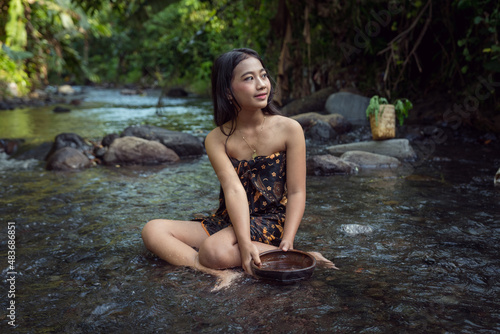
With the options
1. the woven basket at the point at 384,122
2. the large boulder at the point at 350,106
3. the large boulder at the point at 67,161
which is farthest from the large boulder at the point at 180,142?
the large boulder at the point at 350,106

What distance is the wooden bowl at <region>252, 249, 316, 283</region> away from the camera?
8.01 ft

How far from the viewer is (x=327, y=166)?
5.53 m

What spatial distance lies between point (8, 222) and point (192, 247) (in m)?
1.70

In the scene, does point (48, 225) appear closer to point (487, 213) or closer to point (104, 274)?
point (104, 274)

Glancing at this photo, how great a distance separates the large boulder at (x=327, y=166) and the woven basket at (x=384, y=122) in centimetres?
100

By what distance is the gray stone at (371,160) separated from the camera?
5.87 m

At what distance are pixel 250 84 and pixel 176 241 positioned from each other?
1.03 metres

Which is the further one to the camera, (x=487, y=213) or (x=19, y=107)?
(x=19, y=107)

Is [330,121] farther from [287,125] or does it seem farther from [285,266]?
[285,266]

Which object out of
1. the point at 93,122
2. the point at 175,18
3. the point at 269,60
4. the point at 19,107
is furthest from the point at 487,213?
the point at 175,18

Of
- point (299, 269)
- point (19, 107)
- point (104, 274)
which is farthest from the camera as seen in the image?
point (19, 107)

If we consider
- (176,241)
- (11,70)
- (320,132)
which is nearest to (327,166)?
(320,132)

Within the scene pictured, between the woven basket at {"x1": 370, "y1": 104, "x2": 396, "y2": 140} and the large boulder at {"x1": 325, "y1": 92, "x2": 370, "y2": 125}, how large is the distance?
Answer: 8.47 feet

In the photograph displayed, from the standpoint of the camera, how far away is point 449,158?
20.2 feet
